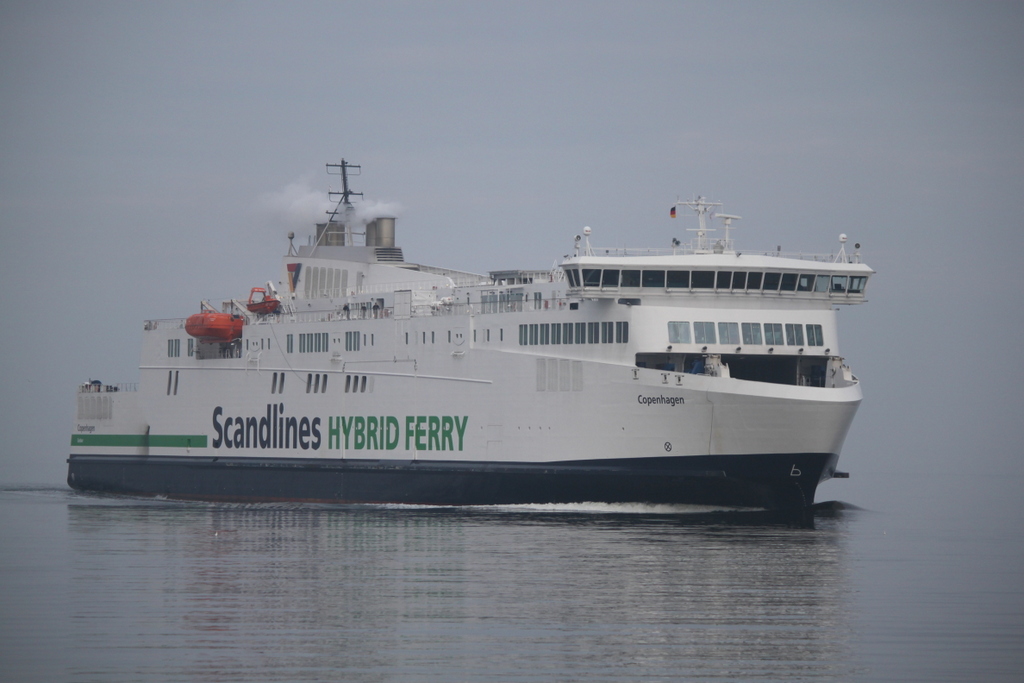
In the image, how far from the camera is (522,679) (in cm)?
1808

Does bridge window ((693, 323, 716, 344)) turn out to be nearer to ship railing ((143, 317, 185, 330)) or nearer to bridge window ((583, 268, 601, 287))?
bridge window ((583, 268, 601, 287))

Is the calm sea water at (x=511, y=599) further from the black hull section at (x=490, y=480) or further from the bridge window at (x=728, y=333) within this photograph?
the bridge window at (x=728, y=333)

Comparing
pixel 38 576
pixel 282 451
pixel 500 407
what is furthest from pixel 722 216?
pixel 38 576

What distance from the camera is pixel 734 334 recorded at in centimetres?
3541

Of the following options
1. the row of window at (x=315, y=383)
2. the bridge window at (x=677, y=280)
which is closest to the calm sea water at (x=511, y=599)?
the bridge window at (x=677, y=280)

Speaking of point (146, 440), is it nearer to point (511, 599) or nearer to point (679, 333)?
point (679, 333)

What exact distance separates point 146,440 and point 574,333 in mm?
20279

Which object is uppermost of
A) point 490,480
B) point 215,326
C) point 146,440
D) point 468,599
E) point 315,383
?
point 215,326

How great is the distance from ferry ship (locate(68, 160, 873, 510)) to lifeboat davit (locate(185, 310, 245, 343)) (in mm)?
69

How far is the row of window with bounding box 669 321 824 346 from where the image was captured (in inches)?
1390

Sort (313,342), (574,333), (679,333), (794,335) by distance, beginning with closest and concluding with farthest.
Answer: (679,333) < (794,335) < (574,333) < (313,342)

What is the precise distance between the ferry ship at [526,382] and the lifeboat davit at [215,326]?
7cm

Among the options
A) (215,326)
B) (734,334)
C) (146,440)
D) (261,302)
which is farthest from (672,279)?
(146,440)

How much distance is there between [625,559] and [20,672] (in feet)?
42.8
